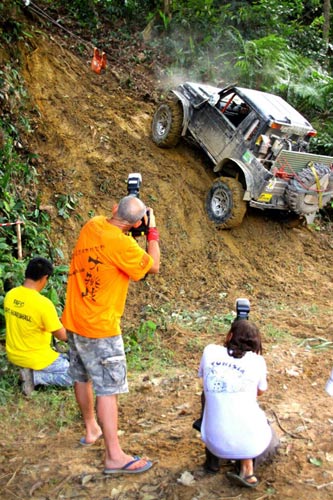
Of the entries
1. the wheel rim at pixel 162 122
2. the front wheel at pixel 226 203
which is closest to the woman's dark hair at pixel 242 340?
the front wheel at pixel 226 203

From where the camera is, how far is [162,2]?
13445 mm

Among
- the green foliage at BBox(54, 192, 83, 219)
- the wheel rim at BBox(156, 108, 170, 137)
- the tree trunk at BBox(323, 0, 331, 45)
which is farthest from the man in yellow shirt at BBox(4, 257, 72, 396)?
the tree trunk at BBox(323, 0, 331, 45)

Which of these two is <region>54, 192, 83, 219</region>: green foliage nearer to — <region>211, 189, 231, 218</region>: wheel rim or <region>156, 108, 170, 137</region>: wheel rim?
<region>211, 189, 231, 218</region>: wheel rim

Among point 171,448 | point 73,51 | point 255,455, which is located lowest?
point 171,448

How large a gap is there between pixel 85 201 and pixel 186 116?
2.69 meters

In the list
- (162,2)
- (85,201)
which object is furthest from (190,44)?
(85,201)

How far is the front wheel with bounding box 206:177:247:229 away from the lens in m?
8.24

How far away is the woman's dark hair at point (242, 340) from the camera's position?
3131 mm

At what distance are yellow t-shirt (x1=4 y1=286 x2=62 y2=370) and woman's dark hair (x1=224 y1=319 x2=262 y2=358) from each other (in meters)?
1.85

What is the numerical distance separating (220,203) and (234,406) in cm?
580

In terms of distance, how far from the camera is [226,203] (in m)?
8.46

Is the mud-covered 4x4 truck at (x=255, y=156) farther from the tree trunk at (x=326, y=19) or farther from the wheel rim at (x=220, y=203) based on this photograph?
the tree trunk at (x=326, y=19)

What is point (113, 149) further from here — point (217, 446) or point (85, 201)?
point (217, 446)

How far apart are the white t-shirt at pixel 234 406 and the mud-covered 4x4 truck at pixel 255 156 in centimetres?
520
